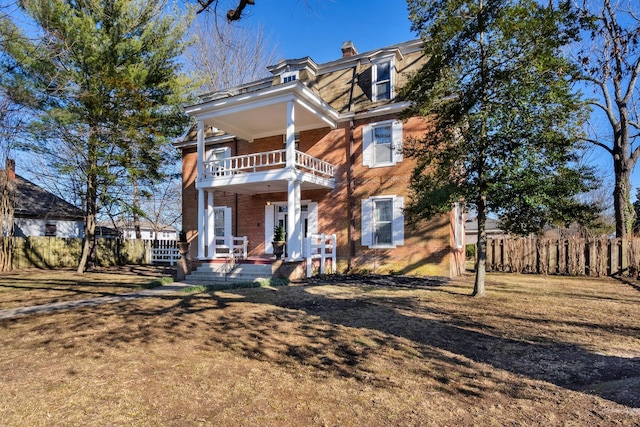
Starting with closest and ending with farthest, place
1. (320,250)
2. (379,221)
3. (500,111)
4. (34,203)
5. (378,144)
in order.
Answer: (500,111) < (379,221) < (378,144) < (320,250) < (34,203)

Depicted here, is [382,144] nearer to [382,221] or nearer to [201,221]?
[382,221]

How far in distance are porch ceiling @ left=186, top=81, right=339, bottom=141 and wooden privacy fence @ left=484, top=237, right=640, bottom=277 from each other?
9055 mm

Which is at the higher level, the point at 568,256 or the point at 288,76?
the point at 288,76

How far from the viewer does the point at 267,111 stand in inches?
549

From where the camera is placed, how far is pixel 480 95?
8.68 meters

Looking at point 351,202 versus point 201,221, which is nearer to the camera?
point 201,221

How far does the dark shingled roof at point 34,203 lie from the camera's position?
81.0ft

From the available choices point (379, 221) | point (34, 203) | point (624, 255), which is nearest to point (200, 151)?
point (379, 221)

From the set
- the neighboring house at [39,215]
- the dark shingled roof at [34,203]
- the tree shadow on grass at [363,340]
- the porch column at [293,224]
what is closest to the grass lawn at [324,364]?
the tree shadow on grass at [363,340]

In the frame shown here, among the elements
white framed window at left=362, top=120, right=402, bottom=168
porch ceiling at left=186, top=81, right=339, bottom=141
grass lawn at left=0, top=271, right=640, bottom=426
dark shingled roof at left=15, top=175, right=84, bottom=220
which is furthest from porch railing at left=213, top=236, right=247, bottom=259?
dark shingled roof at left=15, top=175, right=84, bottom=220

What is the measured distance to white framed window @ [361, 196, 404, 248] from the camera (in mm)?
14273

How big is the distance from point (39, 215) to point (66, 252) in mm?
6963

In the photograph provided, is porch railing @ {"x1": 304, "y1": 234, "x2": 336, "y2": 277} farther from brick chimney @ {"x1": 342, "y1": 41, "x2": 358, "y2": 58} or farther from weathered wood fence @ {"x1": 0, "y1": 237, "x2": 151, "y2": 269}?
weathered wood fence @ {"x1": 0, "y1": 237, "x2": 151, "y2": 269}

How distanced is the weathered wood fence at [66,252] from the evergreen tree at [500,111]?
18.7 m
